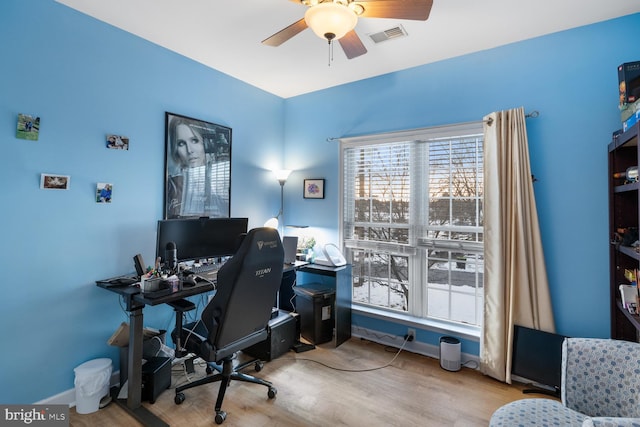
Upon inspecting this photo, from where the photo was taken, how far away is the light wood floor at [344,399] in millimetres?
1960

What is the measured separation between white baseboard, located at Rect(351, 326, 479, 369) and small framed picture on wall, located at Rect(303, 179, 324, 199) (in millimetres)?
1523

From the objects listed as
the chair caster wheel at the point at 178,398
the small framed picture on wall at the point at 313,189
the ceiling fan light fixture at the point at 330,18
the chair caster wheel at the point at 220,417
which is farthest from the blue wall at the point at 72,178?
the ceiling fan light fixture at the point at 330,18

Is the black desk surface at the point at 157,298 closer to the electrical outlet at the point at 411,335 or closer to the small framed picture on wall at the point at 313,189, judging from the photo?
the small framed picture on wall at the point at 313,189

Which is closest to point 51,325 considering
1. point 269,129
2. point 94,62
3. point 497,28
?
point 94,62

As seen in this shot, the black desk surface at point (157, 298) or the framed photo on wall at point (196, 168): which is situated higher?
the framed photo on wall at point (196, 168)

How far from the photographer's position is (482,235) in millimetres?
2688

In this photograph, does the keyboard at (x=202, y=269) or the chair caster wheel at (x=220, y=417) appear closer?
the chair caster wheel at (x=220, y=417)

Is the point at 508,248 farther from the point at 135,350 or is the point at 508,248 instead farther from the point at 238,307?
the point at 135,350

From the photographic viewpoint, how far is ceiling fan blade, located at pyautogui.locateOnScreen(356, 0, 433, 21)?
1534 mm

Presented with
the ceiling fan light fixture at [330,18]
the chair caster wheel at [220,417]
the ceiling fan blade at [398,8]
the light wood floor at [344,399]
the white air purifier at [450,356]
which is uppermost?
the ceiling fan blade at [398,8]

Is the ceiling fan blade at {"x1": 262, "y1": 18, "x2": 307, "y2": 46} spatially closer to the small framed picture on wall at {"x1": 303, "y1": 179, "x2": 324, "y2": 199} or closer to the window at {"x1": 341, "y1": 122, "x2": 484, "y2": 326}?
the window at {"x1": 341, "y1": 122, "x2": 484, "y2": 326}

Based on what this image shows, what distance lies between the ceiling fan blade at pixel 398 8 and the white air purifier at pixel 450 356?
2.43 meters

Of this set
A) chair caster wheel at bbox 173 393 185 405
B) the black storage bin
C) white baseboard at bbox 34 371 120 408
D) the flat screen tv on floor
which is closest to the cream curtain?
the flat screen tv on floor

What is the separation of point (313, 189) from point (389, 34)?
1.78 metres
